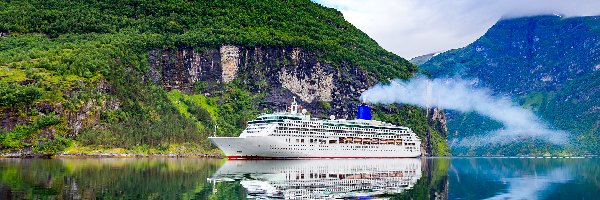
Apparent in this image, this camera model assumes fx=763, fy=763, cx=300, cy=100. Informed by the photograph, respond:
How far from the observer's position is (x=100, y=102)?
182m

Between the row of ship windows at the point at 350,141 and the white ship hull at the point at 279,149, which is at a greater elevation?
the row of ship windows at the point at 350,141

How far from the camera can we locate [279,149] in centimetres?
15238

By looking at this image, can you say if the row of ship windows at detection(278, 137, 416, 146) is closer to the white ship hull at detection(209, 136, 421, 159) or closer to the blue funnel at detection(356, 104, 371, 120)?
the white ship hull at detection(209, 136, 421, 159)

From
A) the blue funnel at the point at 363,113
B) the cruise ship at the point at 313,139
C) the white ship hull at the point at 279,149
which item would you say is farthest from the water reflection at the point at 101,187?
the blue funnel at the point at 363,113

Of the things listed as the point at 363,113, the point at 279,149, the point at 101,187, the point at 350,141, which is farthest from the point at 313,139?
the point at 101,187

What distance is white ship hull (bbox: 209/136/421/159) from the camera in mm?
148000

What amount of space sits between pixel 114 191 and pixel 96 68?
141991mm

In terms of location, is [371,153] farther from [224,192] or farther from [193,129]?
[224,192]

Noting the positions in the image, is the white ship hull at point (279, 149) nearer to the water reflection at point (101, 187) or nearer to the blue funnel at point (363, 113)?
the blue funnel at point (363, 113)

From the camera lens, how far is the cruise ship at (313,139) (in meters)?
150

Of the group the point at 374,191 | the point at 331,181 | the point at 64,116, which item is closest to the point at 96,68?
the point at 64,116

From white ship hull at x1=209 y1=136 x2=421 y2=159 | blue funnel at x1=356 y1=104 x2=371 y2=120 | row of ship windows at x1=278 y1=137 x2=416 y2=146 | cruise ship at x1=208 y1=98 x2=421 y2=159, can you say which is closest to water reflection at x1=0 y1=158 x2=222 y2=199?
white ship hull at x1=209 y1=136 x2=421 y2=159

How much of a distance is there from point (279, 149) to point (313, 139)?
14.0 m

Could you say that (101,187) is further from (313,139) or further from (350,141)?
(350,141)
